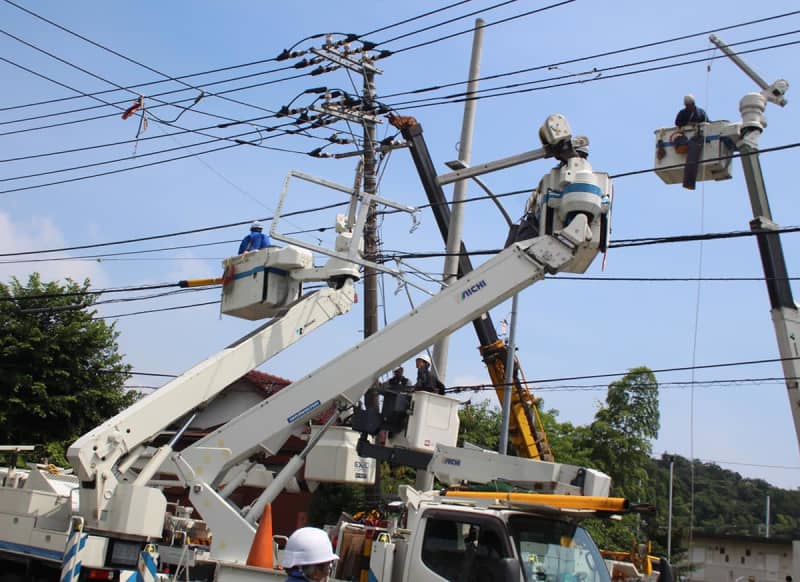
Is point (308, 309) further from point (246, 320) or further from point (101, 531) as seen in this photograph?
point (101, 531)

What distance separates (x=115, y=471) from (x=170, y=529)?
112cm

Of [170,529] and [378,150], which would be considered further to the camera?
[378,150]

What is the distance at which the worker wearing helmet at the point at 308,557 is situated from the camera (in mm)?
4566

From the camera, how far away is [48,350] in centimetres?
2408

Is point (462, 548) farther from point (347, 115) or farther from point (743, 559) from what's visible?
point (743, 559)

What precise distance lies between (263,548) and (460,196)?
837cm

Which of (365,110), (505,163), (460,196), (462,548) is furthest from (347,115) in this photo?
(462,548)

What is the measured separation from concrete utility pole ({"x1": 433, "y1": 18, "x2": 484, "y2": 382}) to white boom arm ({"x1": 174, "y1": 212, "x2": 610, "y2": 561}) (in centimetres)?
479

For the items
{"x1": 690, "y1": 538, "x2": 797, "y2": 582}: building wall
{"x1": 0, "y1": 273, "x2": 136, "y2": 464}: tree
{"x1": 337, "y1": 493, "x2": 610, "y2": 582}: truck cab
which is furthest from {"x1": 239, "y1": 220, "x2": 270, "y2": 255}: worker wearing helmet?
{"x1": 690, "y1": 538, "x2": 797, "y2": 582}: building wall

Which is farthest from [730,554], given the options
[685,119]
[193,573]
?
[193,573]

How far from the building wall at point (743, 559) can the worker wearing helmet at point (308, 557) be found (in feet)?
112

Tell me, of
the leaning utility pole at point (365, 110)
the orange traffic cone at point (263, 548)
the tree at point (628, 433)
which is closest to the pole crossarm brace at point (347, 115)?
the leaning utility pole at point (365, 110)

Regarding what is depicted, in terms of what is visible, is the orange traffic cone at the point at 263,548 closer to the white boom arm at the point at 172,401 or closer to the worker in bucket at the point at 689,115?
the white boom arm at the point at 172,401

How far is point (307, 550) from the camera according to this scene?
15.0 ft
